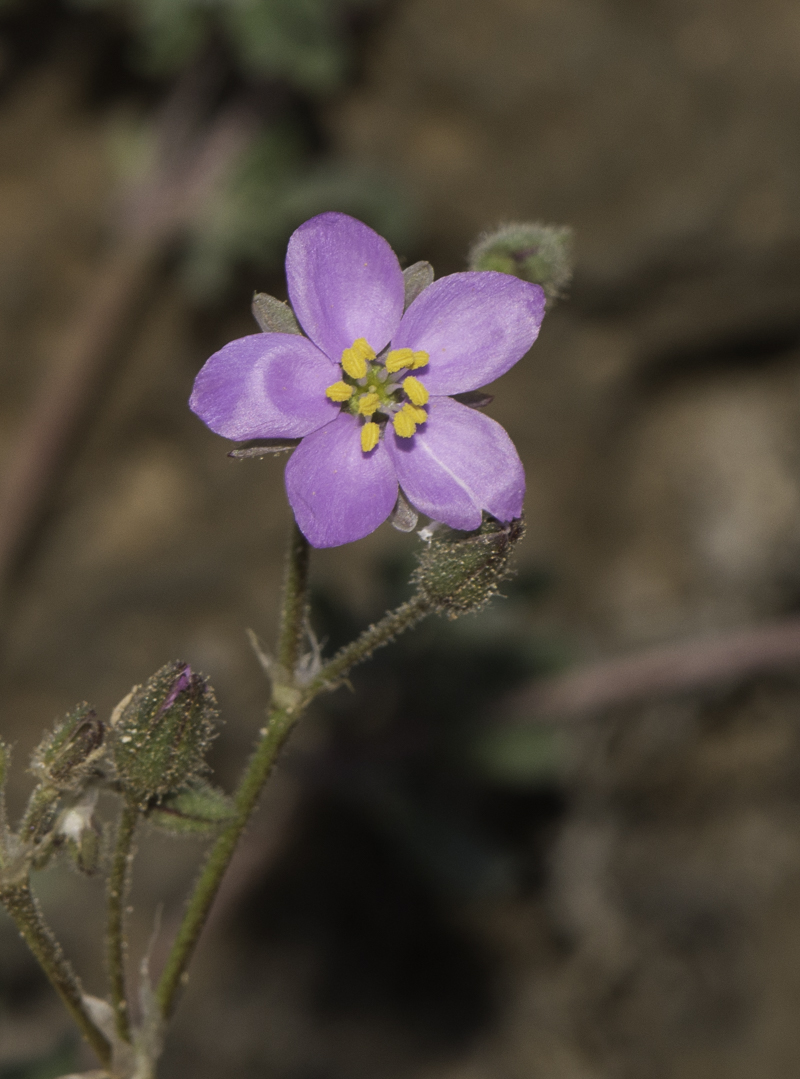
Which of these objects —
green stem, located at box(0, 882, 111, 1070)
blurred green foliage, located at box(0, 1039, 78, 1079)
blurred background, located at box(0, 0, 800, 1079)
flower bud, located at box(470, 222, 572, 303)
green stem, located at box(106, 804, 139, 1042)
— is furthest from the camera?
blurred background, located at box(0, 0, 800, 1079)

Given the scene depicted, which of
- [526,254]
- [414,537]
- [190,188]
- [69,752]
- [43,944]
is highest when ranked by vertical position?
[190,188]

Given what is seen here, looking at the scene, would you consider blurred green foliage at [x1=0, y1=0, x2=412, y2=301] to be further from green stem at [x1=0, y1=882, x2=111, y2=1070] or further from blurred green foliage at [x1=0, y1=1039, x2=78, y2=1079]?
green stem at [x1=0, y1=882, x2=111, y2=1070]

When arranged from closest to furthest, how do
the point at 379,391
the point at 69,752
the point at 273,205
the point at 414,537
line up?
the point at 69,752 → the point at 379,391 → the point at 414,537 → the point at 273,205

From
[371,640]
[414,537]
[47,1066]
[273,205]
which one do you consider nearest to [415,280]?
[371,640]

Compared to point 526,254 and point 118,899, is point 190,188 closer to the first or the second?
point 526,254

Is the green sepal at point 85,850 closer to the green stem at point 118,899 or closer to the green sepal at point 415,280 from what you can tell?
the green stem at point 118,899

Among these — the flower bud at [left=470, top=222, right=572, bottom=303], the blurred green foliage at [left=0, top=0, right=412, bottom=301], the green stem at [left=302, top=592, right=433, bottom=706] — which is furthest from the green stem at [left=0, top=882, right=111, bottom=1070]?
the blurred green foliage at [left=0, top=0, right=412, bottom=301]

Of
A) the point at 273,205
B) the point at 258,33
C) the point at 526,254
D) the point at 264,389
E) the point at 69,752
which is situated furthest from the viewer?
the point at 273,205
